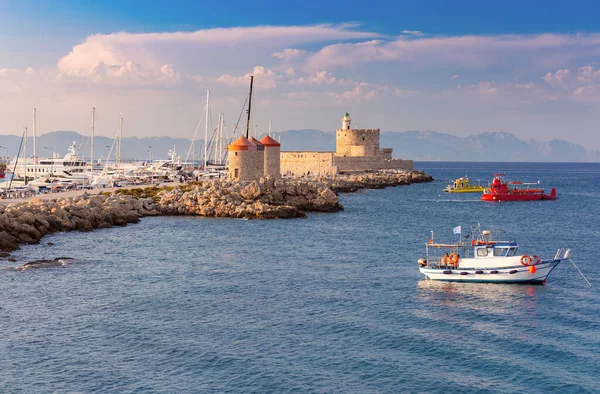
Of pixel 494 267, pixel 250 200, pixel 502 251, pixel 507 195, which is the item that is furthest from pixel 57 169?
pixel 494 267

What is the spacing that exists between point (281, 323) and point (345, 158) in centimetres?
8349

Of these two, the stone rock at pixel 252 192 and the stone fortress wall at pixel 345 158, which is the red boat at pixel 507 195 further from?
the stone rock at pixel 252 192

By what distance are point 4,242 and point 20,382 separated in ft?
61.4

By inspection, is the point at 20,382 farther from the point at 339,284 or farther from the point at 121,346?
the point at 339,284

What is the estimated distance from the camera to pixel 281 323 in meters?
20.5

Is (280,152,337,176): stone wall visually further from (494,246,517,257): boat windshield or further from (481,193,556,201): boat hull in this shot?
(494,246,517,257): boat windshield

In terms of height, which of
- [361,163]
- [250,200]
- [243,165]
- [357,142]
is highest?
[357,142]

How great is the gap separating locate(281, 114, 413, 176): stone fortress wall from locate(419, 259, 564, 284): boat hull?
7218 centimetres

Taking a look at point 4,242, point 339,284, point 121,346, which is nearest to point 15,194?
point 4,242

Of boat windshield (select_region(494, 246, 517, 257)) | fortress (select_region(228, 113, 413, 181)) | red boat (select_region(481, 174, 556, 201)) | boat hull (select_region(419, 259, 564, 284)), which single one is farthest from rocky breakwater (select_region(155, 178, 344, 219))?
fortress (select_region(228, 113, 413, 181))

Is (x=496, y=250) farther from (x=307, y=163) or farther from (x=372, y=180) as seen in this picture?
(x=307, y=163)

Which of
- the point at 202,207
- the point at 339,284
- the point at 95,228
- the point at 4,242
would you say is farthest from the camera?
the point at 202,207

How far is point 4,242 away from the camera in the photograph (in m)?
32.6

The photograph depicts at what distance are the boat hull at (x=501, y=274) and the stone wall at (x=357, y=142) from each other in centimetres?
8040
